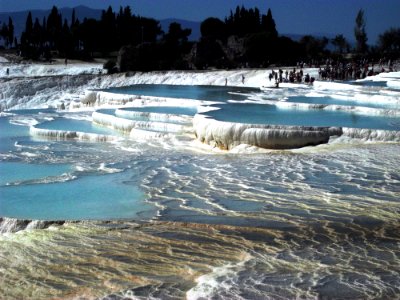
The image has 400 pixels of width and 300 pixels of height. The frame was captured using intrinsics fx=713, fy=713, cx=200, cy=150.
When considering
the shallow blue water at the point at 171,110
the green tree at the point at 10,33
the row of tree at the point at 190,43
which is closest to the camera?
the shallow blue water at the point at 171,110

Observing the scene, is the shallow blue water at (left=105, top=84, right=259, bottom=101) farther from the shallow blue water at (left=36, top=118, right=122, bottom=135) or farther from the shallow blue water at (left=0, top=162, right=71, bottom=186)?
the shallow blue water at (left=0, top=162, right=71, bottom=186)

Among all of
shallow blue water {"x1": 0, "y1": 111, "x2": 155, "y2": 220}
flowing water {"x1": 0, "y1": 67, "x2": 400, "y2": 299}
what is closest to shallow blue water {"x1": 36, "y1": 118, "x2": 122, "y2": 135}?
shallow blue water {"x1": 0, "y1": 111, "x2": 155, "y2": 220}

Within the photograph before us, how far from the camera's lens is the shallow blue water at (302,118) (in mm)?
9906

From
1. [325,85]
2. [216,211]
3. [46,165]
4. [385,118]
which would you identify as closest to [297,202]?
[216,211]

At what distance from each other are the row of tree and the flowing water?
23.8 meters

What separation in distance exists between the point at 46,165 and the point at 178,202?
352 cm

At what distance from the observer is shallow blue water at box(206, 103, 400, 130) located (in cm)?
991

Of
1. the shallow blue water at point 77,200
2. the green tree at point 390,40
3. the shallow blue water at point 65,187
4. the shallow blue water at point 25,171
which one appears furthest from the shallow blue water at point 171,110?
the green tree at point 390,40

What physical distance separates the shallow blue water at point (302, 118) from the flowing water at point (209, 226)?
922mm

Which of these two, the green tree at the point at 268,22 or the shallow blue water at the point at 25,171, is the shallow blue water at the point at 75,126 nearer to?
the shallow blue water at the point at 25,171

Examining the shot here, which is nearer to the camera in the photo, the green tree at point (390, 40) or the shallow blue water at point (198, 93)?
the shallow blue water at point (198, 93)

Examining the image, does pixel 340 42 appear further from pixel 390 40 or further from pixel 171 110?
pixel 171 110

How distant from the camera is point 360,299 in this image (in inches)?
148

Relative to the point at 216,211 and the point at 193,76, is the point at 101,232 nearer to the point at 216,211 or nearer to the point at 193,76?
the point at 216,211
